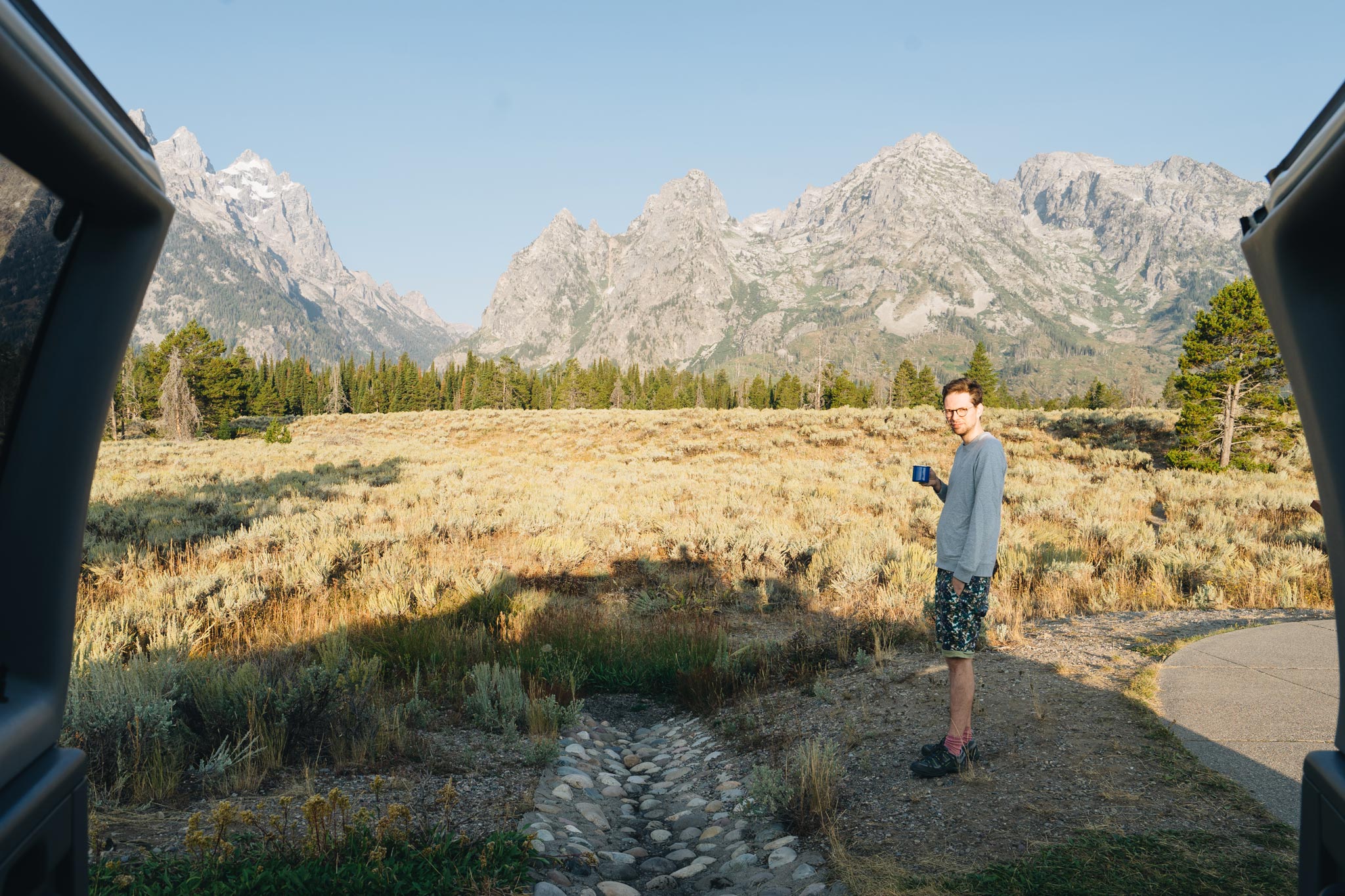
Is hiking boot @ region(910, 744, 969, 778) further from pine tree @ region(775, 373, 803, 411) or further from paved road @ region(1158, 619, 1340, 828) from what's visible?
A: pine tree @ region(775, 373, 803, 411)

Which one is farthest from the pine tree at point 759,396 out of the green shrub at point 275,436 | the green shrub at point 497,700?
the green shrub at point 497,700

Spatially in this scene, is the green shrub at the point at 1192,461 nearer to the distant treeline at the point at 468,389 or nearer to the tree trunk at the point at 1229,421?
the tree trunk at the point at 1229,421

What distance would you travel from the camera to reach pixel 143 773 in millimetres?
4277

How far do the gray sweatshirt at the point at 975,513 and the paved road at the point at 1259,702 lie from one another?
5.92ft

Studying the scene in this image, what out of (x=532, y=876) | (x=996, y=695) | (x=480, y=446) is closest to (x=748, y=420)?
(x=480, y=446)

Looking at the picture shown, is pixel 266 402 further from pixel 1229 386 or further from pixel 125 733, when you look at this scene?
pixel 125 733

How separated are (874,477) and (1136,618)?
1365cm

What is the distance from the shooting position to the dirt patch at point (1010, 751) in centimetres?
396

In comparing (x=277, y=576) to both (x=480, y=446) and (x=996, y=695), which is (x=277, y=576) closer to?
(x=996, y=695)

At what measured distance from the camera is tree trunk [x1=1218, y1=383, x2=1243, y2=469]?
75.9ft

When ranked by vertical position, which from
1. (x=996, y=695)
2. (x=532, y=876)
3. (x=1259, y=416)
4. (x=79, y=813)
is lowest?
(x=532, y=876)

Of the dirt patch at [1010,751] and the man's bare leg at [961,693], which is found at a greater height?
the man's bare leg at [961,693]

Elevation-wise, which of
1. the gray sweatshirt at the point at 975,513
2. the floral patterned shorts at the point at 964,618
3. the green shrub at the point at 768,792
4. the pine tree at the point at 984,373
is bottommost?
the green shrub at the point at 768,792

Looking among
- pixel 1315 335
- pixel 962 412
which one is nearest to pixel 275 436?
pixel 962 412
